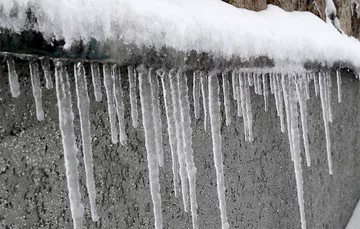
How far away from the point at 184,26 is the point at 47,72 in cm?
50

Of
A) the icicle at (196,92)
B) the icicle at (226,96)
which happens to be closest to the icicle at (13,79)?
the icicle at (196,92)

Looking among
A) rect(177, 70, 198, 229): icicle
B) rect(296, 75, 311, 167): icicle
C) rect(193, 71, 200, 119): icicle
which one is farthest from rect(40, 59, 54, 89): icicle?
rect(296, 75, 311, 167): icicle

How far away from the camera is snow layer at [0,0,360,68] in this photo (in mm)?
1205

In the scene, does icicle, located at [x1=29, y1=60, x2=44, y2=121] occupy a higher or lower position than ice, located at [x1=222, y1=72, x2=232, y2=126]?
higher

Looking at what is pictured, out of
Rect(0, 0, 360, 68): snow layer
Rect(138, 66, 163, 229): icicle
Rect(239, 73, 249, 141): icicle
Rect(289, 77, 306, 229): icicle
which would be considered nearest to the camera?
Rect(0, 0, 360, 68): snow layer

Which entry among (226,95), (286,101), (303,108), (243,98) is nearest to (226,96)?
(226,95)

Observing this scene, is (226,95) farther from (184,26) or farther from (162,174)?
(184,26)

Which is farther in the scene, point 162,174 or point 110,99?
point 162,174

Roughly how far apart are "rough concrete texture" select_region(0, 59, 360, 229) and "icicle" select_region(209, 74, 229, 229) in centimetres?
3

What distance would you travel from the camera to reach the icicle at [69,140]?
4.72 feet

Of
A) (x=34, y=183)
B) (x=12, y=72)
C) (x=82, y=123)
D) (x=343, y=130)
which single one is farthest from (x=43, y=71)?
(x=343, y=130)

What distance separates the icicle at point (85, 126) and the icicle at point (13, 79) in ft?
0.66

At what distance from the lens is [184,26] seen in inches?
65.3

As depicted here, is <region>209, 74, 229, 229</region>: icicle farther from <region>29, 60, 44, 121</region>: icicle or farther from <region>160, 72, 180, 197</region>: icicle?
<region>29, 60, 44, 121</region>: icicle
